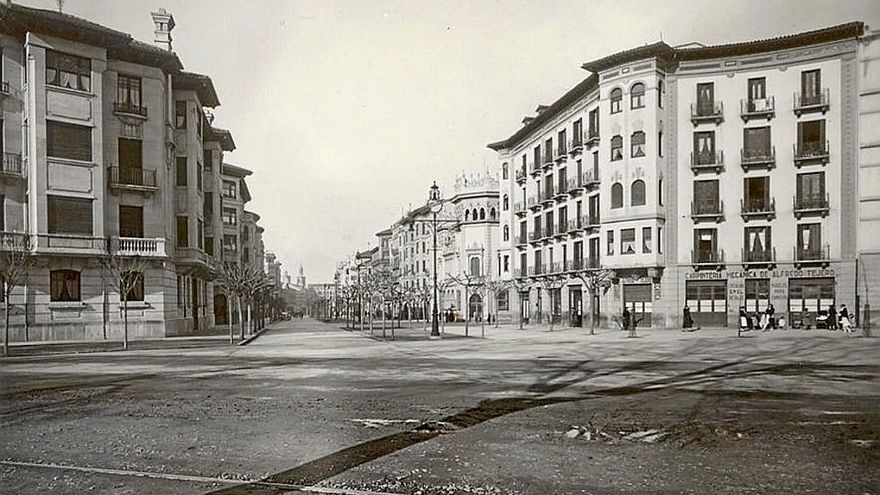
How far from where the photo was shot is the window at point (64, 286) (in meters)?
28.4

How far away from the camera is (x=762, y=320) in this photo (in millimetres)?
38312

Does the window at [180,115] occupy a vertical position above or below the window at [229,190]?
above

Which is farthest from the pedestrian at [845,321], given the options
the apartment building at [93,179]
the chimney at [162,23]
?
the chimney at [162,23]

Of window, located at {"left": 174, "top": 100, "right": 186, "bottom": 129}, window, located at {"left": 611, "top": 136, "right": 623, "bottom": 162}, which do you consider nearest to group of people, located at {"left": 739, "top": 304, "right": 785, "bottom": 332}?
window, located at {"left": 611, "top": 136, "right": 623, "bottom": 162}

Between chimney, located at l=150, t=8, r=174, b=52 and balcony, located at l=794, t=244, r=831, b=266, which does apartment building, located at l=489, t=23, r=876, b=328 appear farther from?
chimney, located at l=150, t=8, r=174, b=52

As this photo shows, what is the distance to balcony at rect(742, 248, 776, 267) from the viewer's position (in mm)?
39375

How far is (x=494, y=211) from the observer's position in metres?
82.4

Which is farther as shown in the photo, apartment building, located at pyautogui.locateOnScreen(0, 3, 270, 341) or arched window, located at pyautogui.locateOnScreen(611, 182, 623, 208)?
arched window, located at pyautogui.locateOnScreen(611, 182, 623, 208)

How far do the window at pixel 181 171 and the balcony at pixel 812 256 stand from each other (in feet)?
114

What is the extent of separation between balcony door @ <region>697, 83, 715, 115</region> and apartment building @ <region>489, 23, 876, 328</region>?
0.23 feet

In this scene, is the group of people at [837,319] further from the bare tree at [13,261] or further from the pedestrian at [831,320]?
the bare tree at [13,261]

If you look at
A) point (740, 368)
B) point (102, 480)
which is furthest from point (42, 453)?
point (740, 368)

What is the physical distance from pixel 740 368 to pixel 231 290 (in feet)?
85.6

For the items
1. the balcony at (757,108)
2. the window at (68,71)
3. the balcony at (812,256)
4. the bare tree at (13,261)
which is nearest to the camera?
the bare tree at (13,261)
